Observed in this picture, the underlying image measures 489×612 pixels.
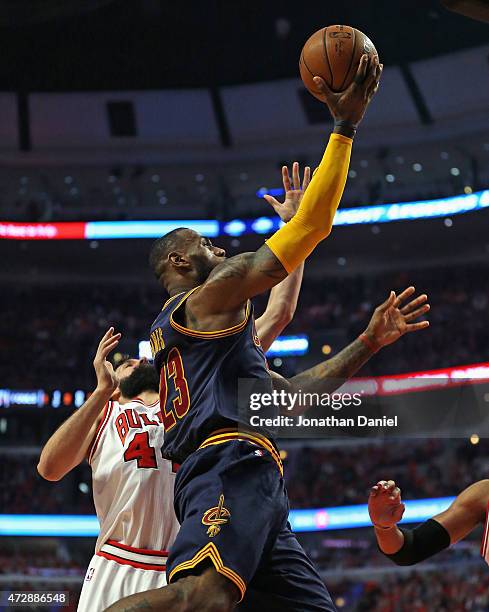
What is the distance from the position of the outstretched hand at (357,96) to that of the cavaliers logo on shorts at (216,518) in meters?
1.67

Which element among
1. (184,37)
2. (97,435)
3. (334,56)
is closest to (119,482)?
(97,435)

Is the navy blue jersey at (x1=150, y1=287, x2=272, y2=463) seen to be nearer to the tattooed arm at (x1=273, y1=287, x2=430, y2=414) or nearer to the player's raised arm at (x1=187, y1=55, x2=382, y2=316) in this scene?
the player's raised arm at (x1=187, y1=55, x2=382, y2=316)

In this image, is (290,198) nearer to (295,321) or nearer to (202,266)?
(202,266)

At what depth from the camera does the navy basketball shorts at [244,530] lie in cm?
314

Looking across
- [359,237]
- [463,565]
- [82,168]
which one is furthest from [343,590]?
[82,168]

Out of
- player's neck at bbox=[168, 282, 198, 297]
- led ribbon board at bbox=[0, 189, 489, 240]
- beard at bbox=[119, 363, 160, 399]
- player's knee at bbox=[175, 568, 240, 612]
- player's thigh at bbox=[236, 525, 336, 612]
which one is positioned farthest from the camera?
led ribbon board at bbox=[0, 189, 489, 240]

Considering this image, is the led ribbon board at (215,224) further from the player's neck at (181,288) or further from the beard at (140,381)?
the player's neck at (181,288)

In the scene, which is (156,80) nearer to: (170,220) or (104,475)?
(170,220)

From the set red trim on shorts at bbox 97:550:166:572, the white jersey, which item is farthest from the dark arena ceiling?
red trim on shorts at bbox 97:550:166:572

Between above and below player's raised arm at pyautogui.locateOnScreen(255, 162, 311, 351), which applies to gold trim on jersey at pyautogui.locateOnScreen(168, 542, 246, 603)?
below

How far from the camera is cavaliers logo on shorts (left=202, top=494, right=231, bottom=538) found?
3.16 meters

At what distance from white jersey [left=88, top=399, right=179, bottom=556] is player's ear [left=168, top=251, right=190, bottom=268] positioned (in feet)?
3.11

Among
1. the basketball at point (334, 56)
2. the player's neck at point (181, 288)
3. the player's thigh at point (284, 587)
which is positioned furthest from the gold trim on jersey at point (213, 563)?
the basketball at point (334, 56)

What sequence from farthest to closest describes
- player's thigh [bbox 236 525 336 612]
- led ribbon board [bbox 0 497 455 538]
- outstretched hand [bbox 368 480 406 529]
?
led ribbon board [bbox 0 497 455 538] < outstretched hand [bbox 368 480 406 529] < player's thigh [bbox 236 525 336 612]
